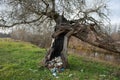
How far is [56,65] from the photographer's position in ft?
34.1

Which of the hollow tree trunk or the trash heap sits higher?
the hollow tree trunk

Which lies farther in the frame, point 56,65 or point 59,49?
point 59,49

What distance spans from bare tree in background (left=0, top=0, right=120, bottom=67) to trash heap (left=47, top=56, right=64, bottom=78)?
204 mm

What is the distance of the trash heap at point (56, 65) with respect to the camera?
1003 centimetres

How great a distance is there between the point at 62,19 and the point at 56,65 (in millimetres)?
2460

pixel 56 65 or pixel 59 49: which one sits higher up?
pixel 59 49

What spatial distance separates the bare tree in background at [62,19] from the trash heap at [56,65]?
0.20 meters

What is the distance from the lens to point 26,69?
10070 millimetres

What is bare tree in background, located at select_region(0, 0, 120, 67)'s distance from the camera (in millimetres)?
10477

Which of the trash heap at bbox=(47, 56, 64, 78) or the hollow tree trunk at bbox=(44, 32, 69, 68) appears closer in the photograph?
the trash heap at bbox=(47, 56, 64, 78)

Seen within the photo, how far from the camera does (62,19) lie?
11.2 metres

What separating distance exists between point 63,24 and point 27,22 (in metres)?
1.85

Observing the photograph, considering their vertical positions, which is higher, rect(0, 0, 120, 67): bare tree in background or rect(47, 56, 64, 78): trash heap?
rect(0, 0, 120, 67): bare tree in background

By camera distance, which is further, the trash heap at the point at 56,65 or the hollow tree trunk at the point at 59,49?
the hollow tree trunk at the point at 59,49
